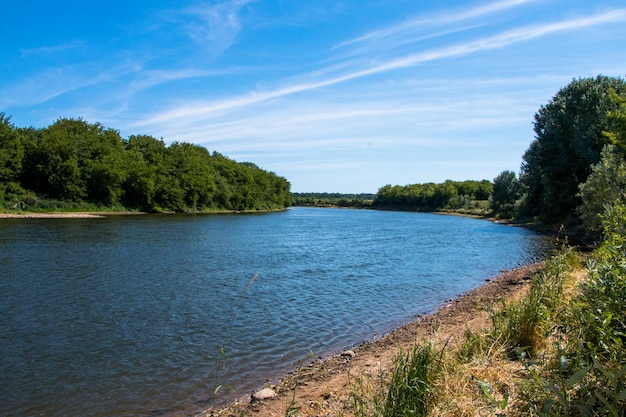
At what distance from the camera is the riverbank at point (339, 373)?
6785mm

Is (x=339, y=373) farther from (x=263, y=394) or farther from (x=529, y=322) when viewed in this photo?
(x=529, y=322)

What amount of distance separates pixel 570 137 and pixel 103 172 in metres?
70.5

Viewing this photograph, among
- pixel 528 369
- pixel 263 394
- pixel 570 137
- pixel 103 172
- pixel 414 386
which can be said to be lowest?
pixel 263 394

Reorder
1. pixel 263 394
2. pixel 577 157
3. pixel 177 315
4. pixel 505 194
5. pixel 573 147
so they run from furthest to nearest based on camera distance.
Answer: pixel 505 194, pixel 577 157, pixel 573 147, pixel 177 315, pixel 263 394

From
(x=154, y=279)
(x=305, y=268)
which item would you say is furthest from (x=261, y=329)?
(x=305, y=268)

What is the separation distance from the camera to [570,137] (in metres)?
49.8

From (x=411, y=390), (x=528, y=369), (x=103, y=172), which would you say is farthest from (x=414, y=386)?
(x=103, y=172)

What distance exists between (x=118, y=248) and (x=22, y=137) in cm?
5196

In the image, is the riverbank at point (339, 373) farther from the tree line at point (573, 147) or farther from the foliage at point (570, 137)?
the foliage at point (570, 137)

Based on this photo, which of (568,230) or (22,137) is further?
(22,137)

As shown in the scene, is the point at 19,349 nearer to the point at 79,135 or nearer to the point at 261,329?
the point at 261,329

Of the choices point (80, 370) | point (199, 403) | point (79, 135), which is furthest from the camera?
point (79, 135)

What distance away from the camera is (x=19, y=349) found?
32.7 ft

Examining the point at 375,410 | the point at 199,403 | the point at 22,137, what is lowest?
the point at 199,403
